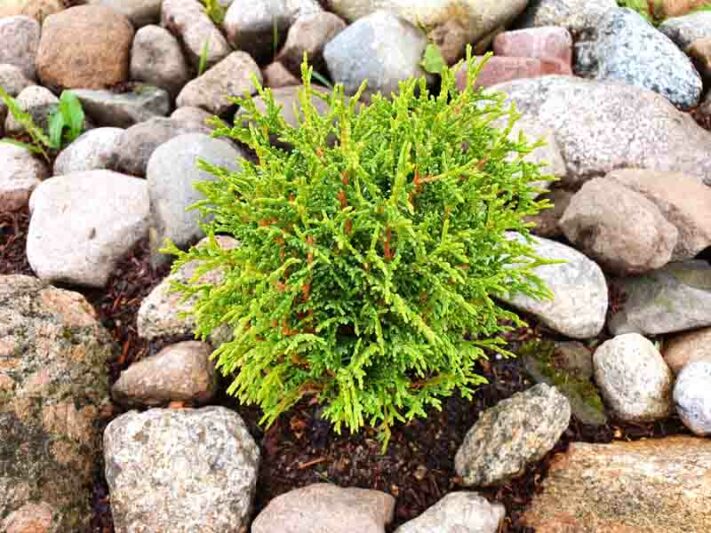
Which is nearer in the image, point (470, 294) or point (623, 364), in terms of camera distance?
point (470, 294)

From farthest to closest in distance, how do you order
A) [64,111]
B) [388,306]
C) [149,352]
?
[64,111] → [149,352] → [388,306]

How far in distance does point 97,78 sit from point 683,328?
5623mm

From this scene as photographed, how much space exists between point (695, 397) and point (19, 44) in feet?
22.2

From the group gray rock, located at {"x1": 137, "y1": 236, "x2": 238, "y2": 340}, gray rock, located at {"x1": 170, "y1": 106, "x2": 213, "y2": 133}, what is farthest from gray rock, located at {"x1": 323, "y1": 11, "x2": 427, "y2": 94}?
gray rock, located at {"x1": 137, "y1": 236, "x2": 238, "y2": 340}

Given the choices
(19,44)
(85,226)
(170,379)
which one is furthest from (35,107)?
(170,379)

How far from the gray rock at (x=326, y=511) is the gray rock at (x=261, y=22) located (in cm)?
455

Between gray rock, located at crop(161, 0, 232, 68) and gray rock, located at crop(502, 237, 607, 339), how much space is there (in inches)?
154

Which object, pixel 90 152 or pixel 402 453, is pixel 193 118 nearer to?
pixel 90 152

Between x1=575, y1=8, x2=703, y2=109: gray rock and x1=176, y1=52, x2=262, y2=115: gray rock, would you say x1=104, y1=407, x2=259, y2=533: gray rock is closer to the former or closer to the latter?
x1=176, y1=52, x2=262, y2=115: gray rock

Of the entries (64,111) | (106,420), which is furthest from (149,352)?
(64,111)

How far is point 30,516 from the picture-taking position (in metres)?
3.62

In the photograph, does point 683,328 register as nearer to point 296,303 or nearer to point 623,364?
point 623,364

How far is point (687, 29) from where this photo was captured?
6941 mm

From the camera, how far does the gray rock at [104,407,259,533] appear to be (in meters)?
3.62
